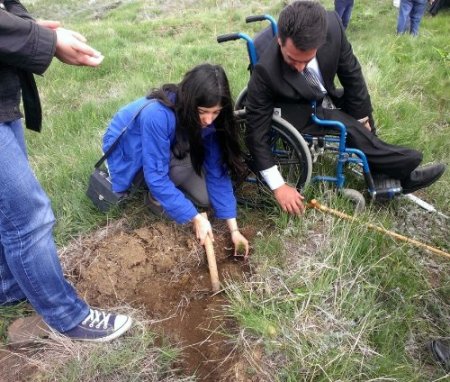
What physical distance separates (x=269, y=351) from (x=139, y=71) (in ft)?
15.5

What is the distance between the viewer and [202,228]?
7.84 feet

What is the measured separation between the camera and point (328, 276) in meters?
2.14

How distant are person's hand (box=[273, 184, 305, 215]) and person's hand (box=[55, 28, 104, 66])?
146cm

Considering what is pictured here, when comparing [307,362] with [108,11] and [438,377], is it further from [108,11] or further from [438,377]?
[108,11]

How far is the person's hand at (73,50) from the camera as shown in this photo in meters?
1.42

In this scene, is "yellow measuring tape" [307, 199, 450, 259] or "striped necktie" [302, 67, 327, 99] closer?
"yellow measuring tape" [307, 199, 450, 259]

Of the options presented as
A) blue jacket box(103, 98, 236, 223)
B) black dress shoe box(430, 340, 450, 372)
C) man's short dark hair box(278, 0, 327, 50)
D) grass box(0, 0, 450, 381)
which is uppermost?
man's short dark hair box(278, 0, 327, 50)

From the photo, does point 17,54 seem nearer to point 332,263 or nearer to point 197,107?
point 197,107

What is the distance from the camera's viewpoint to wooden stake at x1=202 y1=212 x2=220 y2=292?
2260 mm

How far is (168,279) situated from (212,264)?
27cm

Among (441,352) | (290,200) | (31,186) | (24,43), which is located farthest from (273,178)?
(24,43)

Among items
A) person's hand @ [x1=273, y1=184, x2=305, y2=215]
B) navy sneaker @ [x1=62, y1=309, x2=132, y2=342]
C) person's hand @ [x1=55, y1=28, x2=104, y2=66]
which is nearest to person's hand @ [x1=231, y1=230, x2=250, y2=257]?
person's hand @ [x1=273, y1=184, x2=305, y2=215]

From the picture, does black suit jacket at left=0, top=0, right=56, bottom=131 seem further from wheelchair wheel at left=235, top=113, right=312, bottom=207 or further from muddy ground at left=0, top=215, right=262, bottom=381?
wheelchair wheel at left=235, top=113, right=312, bottom=207

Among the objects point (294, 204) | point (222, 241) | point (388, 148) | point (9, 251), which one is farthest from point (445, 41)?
point (9, 251)
